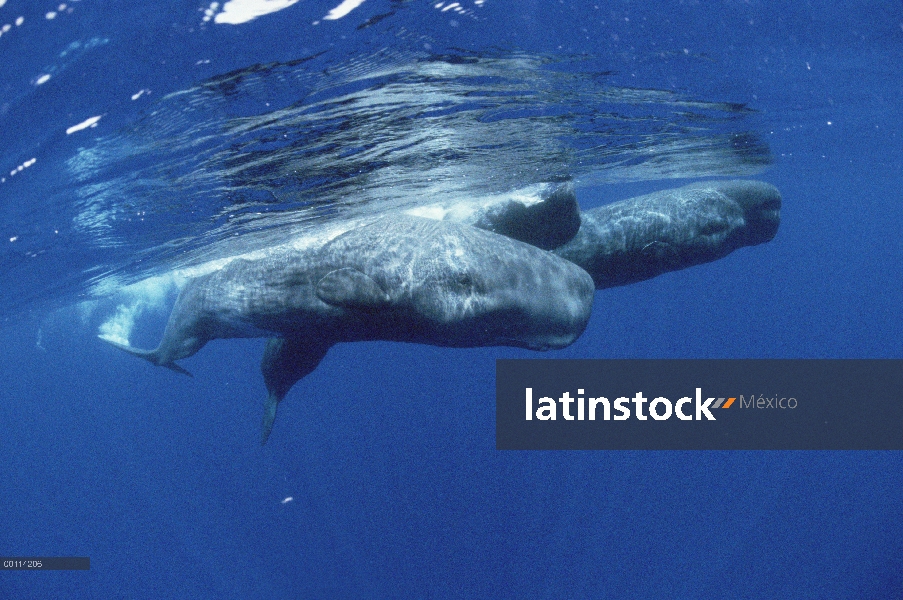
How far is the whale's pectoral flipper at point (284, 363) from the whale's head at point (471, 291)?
252 centimetres

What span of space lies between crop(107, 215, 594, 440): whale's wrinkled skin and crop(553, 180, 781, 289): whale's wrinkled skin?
Result: 4.92ft

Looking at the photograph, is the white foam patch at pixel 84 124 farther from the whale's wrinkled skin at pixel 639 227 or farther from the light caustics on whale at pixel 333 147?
the whale's wrinkled skin at pixel 639 227

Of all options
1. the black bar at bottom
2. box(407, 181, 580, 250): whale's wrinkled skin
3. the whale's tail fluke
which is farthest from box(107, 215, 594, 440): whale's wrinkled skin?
the black bar at bottom

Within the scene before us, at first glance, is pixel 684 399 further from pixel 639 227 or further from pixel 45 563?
pixel 45 563

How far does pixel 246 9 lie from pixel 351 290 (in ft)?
9.62

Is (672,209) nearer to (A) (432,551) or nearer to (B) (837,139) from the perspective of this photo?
(B) (837,139)

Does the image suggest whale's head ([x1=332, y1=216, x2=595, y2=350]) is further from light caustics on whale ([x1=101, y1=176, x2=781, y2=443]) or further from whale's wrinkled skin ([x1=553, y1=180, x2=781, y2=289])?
whale's wrinkled skin ([x1=553, y1=180, x2=781, y2=289])

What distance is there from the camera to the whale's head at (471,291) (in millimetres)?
5551

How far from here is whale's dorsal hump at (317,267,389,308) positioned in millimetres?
5551

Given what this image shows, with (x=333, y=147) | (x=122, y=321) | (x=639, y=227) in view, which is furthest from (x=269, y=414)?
(x=122, y=321)

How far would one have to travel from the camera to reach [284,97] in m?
6.94

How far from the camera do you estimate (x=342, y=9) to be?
5289 millimetres

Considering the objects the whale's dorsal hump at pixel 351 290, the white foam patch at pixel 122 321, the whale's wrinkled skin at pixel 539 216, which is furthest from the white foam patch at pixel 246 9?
the white foam patch at pixel 122 321

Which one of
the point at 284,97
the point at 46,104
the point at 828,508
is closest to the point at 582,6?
the point at 284,97
